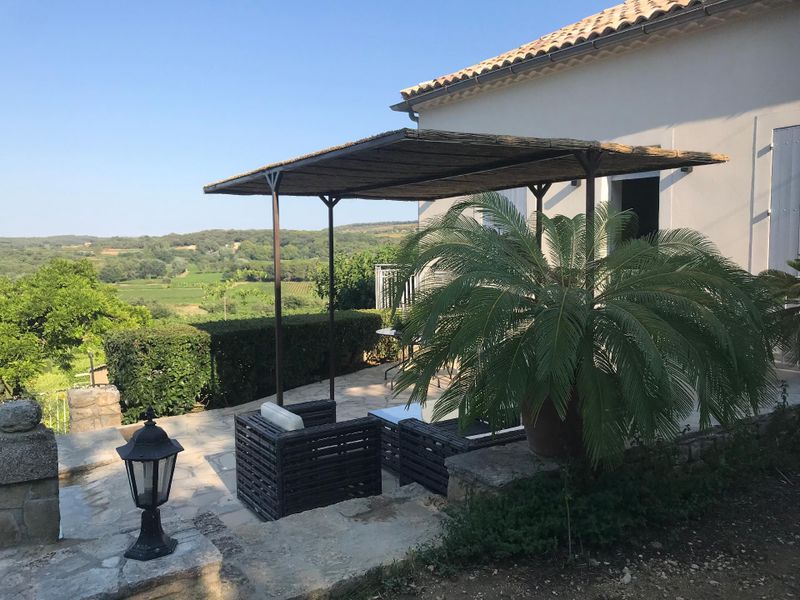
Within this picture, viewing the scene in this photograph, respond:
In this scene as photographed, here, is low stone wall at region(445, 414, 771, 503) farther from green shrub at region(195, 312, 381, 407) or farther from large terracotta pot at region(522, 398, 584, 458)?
green shrub at region(195, 312, 381, 407)

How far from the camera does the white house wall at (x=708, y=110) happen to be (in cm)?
633

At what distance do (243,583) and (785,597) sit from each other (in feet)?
8.11

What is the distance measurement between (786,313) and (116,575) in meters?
4.64

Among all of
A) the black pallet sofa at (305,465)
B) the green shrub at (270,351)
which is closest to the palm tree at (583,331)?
the black pallet sofa at (305,465)

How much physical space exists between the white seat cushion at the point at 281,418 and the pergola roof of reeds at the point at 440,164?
183cm

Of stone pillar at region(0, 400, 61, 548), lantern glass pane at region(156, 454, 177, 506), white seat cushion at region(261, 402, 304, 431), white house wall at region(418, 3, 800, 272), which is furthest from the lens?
white house wall at region(418, 3, 800, 272)

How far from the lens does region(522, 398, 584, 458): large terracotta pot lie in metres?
3.54

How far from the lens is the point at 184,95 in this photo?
1847 cm

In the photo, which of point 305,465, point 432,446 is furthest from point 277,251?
point 432,446

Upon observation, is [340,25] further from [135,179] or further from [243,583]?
[135,179]

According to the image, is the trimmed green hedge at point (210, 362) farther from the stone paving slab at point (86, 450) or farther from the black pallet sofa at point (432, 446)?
the black pallet sofa at point (432, 446)

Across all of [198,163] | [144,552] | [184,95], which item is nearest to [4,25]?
[184,95]

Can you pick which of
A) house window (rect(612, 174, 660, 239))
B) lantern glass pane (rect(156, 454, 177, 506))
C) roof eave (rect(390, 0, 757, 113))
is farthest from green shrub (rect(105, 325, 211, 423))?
house window (rect(612, 174, 660, 239))

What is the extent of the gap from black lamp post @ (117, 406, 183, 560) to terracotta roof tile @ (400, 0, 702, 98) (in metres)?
7.00
